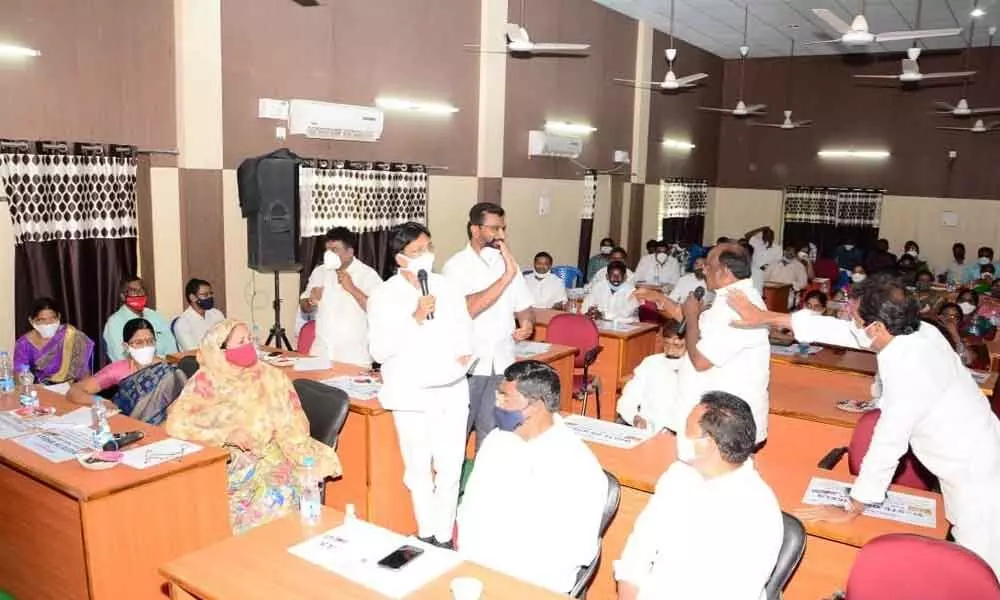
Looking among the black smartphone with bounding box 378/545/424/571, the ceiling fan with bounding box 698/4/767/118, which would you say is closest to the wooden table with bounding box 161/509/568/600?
the black smartphone with bounding box 378/545/424/571

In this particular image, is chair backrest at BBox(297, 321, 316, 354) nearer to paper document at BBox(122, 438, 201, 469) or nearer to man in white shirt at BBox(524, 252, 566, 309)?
paper document at BBox(122, 438, 201, 469)

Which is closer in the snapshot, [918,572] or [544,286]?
[918,572]

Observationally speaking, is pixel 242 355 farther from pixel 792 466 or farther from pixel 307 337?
pixel 792 466

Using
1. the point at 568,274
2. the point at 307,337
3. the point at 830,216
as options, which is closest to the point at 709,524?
the point at 307,337

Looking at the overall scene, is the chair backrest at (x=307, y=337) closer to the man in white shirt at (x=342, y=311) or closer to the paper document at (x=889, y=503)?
the man in white shirt at (x=342, y=311)

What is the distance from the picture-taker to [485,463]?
2.79 meters

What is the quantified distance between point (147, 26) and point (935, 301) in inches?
301

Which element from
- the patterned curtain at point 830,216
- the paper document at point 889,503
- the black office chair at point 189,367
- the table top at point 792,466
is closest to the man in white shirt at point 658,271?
the patterned curtain at point 830,216

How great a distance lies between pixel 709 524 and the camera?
235cm

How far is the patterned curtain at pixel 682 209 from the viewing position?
13.1 meters

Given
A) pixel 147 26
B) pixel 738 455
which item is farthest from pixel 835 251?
pixel 738 455

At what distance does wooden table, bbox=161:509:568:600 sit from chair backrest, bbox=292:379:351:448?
1165 mm

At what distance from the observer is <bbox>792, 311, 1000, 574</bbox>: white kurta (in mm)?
2875

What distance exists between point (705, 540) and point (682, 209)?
11.7 meters
